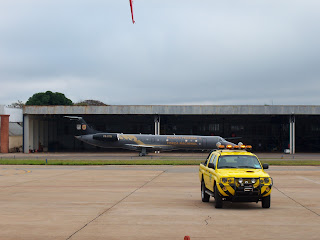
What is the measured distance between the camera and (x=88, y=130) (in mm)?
66688

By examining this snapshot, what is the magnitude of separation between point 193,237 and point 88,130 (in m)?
57.5

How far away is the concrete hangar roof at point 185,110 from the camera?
70.2 meters

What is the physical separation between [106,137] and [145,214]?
51.3 m

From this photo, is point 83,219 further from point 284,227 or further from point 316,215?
point 316,215

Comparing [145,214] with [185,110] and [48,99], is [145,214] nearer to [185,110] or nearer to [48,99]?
[185,110]

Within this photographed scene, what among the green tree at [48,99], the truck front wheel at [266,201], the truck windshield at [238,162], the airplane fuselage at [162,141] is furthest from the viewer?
the green tree at [48,99]

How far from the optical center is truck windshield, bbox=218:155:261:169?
1656cm

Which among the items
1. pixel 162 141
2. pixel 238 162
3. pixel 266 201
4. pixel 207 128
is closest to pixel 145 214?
pixel 266 201

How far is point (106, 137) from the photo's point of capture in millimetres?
64812

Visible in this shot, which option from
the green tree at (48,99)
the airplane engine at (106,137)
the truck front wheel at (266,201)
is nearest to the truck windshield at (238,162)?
the truck front wheel at (266,201)

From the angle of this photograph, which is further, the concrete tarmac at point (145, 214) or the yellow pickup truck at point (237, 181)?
the yellow pickup truck at point (237, 181)

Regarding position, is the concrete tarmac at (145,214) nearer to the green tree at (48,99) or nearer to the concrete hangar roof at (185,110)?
the concrete hangar roof at (185,110)

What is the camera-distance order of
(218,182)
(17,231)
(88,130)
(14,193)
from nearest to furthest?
1. (17,231)
2. (218,182)
3. (14,193)
4. (88,130)

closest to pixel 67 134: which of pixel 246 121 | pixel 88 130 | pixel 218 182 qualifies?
pixel 88 130
